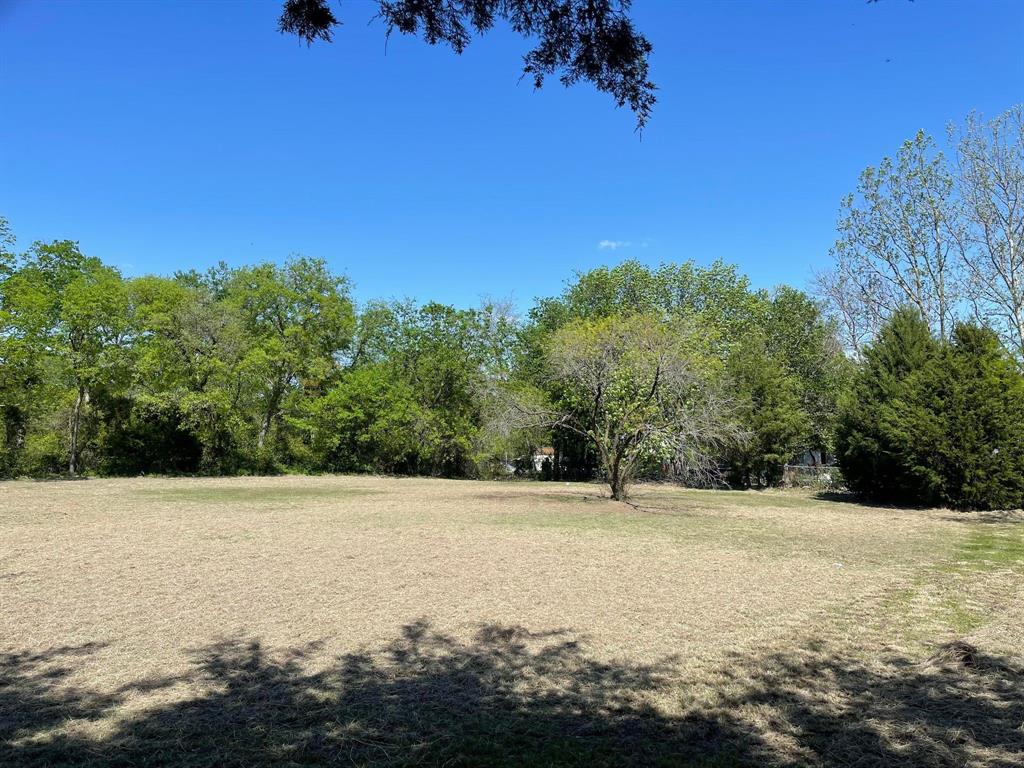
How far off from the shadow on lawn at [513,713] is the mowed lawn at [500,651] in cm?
2

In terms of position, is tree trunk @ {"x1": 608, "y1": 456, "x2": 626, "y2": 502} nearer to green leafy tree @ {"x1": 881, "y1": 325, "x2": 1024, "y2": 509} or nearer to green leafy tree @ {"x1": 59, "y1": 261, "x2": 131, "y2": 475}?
green leafy tree @ {"x1": 881, "y1": 325, "x2": 1024, "y2": 509}

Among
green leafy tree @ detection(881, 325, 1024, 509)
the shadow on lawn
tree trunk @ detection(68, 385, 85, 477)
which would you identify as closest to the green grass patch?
green leafy tree @ detection(881, 325, 1024, 509)

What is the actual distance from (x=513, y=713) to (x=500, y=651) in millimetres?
1224

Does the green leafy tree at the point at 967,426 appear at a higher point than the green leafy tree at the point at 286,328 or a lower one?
lower

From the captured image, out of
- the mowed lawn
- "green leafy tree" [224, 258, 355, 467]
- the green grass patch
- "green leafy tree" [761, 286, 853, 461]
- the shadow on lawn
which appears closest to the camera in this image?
the shadow on lawn

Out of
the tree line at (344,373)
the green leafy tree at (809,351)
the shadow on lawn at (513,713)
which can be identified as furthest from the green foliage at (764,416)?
the shadow on lawn at (513,713)

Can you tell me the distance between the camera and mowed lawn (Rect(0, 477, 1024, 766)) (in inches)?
138

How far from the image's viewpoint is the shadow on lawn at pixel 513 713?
11.0 ft

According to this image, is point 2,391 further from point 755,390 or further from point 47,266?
point 755,390

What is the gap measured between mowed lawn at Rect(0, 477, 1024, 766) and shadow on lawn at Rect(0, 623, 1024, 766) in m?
0.02

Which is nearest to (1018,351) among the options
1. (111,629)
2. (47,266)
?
(111,629)

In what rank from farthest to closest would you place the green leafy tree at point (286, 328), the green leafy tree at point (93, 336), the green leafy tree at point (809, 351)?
1. the green leafy tree at point (809, 351)
2. the green leafy tree at point (286, 328)
3. the green leafy tree at point (93, 336)

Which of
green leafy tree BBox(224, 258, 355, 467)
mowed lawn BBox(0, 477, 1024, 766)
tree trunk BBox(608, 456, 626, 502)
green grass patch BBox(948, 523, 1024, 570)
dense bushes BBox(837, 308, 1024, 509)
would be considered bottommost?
mowed lawn BBox(0, 477, 1024, 766)

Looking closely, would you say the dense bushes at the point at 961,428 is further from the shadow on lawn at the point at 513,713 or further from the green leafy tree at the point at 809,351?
the shadow on lawn at the point at 513,713
